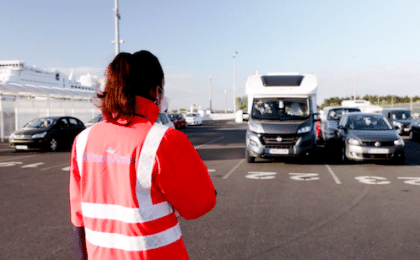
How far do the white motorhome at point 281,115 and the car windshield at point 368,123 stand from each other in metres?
1.48

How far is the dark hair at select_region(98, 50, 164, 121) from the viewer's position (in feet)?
5.32

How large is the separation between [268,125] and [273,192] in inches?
159

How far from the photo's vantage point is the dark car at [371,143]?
432 inches

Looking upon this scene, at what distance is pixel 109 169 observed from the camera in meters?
1.60

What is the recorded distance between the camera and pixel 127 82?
1.64 metres

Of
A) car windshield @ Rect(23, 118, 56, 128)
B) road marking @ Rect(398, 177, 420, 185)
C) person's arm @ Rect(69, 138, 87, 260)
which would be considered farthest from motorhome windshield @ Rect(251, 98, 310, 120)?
person's arm @ Rect(69, 138, 87, 260)

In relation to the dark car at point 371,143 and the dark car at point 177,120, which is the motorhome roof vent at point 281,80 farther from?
the dark car at point 177,120

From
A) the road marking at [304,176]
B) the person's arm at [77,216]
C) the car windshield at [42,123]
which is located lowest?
the road marking at [304,176]

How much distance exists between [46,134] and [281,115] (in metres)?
9.99

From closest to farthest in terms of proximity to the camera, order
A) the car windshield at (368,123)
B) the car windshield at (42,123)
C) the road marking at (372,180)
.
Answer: the road marking at (372,180)
the car windshield at (368,123)
the car windshield at (42,123)

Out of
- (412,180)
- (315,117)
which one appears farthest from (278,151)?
(412,180)

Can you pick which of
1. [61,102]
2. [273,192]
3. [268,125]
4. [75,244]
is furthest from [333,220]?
[61,102]

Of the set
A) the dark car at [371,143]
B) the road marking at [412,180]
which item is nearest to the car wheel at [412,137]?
the dark car at [371,143]

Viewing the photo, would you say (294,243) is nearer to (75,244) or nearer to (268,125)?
(75,244)
